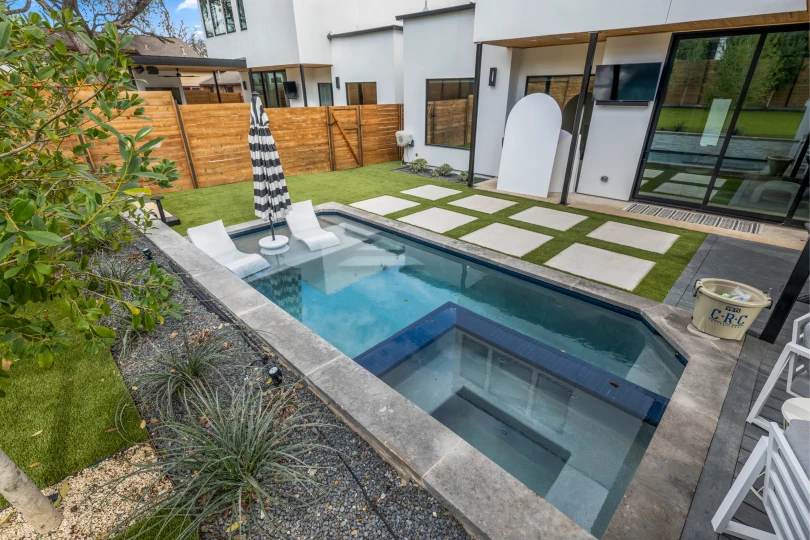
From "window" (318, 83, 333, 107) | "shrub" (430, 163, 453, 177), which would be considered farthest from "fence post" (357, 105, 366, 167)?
"window" (318, 83, 333, 107)

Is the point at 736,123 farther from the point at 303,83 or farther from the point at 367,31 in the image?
the point at 303,83

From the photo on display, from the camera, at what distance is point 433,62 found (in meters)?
10.1

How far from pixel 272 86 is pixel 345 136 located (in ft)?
24.8

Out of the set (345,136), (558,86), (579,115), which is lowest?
(345,136)

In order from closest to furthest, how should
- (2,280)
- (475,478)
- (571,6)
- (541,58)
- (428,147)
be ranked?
(2,280)
(475,478)
(571,6)
(541,58)
(428,147)

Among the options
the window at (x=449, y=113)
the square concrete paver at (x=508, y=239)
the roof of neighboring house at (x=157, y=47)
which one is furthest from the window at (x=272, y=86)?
the square concrete paver at (x=508, y=239)

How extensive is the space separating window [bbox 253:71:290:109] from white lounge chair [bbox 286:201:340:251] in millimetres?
11220

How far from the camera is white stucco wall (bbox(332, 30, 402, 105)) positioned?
11906 millimetres

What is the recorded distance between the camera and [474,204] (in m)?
7.86

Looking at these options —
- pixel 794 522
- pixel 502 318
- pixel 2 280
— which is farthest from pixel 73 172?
pixel 502 318

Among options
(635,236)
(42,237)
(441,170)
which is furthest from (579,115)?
(42,237)

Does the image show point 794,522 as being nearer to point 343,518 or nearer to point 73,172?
point 343,518

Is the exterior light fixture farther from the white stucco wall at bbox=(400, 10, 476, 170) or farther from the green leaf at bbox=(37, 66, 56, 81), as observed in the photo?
the white stucco wall at bbox=(400, 10, 476, 170)

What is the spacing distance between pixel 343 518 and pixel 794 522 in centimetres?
192
